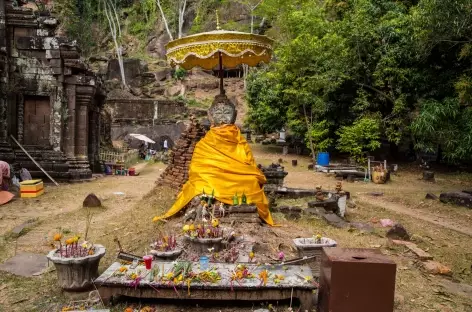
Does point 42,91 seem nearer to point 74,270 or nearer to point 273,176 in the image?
point 273,176

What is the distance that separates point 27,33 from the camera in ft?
48.3

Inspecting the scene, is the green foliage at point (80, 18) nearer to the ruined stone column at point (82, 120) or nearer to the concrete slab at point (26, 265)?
the ruined stone column at point (82, 120)

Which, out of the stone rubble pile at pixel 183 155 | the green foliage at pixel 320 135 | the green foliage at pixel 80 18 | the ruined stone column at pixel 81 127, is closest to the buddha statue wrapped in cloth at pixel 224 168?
the stone rubble pile at pixel 183 155

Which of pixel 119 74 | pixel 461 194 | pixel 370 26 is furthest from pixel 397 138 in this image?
pixel 119 74

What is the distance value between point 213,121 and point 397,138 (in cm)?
1369

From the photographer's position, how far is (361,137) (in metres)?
19.2

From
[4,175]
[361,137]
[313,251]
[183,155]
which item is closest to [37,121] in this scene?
[4,175]

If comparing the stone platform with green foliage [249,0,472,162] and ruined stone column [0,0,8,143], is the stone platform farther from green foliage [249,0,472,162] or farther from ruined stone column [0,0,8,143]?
green foliage [249,0,472,162]

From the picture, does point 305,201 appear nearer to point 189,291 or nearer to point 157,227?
point 157,227

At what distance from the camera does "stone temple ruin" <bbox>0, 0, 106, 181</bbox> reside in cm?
1435

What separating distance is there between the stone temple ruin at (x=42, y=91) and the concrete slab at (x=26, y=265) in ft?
29.0

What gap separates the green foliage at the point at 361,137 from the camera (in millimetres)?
19016

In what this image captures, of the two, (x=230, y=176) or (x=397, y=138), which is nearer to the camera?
(x=230, y=176)

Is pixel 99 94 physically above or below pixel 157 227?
above
